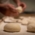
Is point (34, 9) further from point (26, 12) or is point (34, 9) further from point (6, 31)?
point (6, 31)

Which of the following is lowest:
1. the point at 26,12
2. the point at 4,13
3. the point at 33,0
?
the point at 4,13

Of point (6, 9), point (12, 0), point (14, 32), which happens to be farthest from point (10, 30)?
point (12, 0)

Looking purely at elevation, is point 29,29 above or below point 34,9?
below

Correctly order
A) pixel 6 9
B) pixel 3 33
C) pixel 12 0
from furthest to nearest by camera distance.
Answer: pixel 12 0 → pixel 6 9 → pixel 3 33

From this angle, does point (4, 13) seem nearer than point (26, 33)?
No

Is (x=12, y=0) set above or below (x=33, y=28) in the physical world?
above

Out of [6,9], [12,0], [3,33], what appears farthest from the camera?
[12,0]

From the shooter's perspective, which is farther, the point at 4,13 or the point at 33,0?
the point at 33,0

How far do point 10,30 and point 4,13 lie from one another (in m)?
0.35

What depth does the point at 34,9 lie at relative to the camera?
1034mm

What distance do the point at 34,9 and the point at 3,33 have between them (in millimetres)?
680

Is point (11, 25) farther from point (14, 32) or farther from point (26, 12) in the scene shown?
point (26, 12)

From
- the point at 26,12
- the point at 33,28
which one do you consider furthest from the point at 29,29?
the point at 26,12

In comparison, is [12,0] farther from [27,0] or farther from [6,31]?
[6,31]
